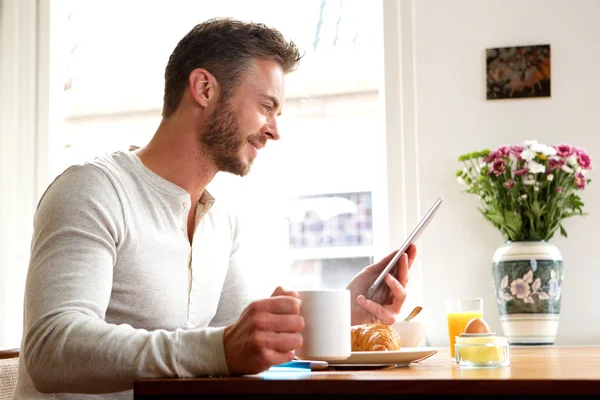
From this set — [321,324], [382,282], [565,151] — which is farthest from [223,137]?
[565,151]

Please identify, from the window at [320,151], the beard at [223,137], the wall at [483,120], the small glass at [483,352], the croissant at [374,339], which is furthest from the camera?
the window at [320,151]

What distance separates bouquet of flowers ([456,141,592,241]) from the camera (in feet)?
7.88

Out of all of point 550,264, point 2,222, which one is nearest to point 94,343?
point 550,264

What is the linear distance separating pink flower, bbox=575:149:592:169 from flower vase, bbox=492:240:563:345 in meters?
0.26

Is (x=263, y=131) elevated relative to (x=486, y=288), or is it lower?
elevated

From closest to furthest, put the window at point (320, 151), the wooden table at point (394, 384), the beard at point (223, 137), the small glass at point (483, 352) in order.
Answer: the wooden table at point (394, 384), the small glass at point (483, 352), the beard at point (223, 137), the window at point (320, 151)

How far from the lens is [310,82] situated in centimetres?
316

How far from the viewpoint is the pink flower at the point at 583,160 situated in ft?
7.89

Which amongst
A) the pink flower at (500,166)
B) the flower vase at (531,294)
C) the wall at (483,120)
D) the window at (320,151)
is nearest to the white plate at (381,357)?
the flower vase at (531,294)

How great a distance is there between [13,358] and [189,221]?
18.9 inches

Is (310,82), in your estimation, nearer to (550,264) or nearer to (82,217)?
(550,264)

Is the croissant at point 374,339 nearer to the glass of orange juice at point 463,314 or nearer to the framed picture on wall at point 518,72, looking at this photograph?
the glass of orange juice at point 463,314

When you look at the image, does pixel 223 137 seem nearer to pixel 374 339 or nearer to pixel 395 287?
pixel 395 287

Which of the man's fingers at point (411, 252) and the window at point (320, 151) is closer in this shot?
the man's fingers at point (411, 252)
